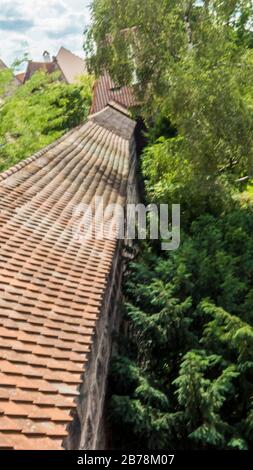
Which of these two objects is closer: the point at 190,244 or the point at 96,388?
the point at 96,388

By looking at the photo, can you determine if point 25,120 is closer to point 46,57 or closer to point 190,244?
point 190,244

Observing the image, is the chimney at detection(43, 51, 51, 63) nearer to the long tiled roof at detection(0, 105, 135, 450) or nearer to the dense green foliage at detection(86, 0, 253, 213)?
the dense green foliage at detection(86, 0, 253, 213)

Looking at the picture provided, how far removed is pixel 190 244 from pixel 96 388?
370cm

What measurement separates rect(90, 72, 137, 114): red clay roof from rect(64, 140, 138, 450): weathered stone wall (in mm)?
18534

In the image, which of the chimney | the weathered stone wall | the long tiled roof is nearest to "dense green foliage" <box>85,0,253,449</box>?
the weathered stone wall

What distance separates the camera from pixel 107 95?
81.6ft

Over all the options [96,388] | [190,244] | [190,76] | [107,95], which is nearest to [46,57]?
[107,95]

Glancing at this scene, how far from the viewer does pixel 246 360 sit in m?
6.03

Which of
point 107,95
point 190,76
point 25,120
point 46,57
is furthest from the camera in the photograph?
point 46,57

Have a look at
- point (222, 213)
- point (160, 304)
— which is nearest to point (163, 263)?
point (160, 304)

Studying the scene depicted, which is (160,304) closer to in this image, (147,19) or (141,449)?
(141,449)

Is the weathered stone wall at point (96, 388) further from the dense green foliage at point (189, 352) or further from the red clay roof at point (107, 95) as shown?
the red clay roof at point (107, 95)

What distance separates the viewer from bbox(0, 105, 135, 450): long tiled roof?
3350mm

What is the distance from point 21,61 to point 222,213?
35.5 feet
